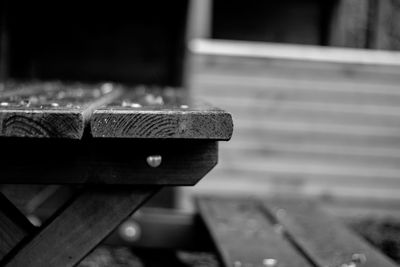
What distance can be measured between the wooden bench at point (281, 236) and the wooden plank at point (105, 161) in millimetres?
501

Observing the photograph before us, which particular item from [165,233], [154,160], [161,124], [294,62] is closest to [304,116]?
[294,62]

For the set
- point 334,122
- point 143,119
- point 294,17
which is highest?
point 143,119

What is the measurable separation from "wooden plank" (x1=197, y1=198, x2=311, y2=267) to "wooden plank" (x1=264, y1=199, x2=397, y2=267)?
0.21ft

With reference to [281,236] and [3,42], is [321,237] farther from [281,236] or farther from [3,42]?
[3,42]

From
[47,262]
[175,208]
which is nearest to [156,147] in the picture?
[47,262]

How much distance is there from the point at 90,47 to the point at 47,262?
6787 millimetres

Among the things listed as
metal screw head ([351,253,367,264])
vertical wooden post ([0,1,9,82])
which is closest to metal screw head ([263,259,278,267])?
metal screw head ([351,253,367,264])

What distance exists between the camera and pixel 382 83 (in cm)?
595

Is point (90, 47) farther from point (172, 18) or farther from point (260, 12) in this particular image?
point (260, 12)

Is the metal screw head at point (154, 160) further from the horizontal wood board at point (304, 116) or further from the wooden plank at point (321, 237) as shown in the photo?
the horizontal wood board at point (304, 116)

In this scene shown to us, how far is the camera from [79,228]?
1.58 metres

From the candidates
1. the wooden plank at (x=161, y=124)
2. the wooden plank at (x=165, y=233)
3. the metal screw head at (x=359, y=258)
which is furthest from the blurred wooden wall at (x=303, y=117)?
the wooden plank at (x=161, y=124)

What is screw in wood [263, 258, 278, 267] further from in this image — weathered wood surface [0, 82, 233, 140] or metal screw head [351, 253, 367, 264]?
weathered wood surface [0, 82, 233, 140]

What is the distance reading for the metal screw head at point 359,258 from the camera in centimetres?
208
